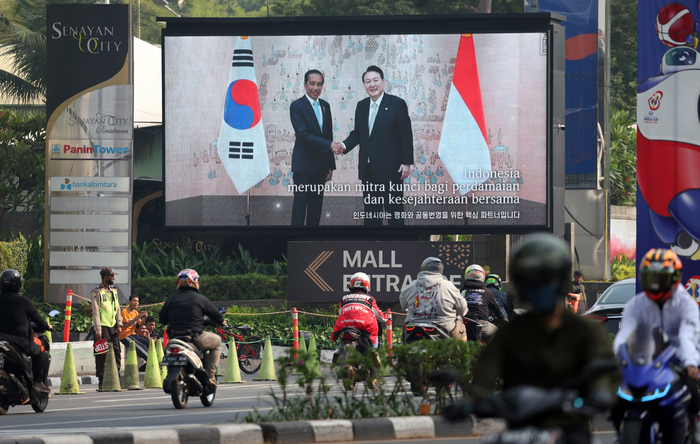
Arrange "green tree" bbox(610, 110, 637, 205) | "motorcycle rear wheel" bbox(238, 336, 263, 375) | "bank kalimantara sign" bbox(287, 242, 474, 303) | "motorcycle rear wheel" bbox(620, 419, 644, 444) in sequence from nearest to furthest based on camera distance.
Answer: "motorcycle rear wheel" bbox(620, 419, 644, 444)
"motorcycle rear wheel" bbox(238, 336, 263, 375)
"bank kalimantara sign" bbox(287, 242, 474, 303)
"green tree" bbox(610, 110, 637, 205)

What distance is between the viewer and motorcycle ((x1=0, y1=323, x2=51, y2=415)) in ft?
37.0

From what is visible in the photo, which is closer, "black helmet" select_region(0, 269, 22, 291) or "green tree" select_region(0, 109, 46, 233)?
"black helmet" select_region(0, 269, 22, 291)

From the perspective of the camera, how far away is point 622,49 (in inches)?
1718

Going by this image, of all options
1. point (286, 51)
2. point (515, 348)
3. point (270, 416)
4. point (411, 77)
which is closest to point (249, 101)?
point (286, 51)

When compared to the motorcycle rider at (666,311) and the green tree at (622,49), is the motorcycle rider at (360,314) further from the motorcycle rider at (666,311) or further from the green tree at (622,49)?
the green tree at (622,49)

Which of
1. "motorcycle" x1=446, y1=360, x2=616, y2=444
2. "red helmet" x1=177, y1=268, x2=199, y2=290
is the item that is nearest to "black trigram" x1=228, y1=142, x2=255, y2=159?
"red helmet" x1=177, y1=268, x2=199, y2=290

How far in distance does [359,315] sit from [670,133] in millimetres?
4330

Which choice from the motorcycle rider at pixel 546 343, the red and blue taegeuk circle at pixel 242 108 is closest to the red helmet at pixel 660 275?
the motorcycle rider at pixel 546 343

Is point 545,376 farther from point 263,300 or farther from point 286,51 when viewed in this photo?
point 263,300

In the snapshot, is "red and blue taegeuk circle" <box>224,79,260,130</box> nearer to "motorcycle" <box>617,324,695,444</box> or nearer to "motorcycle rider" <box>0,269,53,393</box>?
"motorcycle rider" <box>0,269,53,393</box>

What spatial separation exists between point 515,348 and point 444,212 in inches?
704

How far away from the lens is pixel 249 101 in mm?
22031

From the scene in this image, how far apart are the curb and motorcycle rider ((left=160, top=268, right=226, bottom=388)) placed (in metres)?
3.25

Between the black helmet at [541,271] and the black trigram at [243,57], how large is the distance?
18.8m
